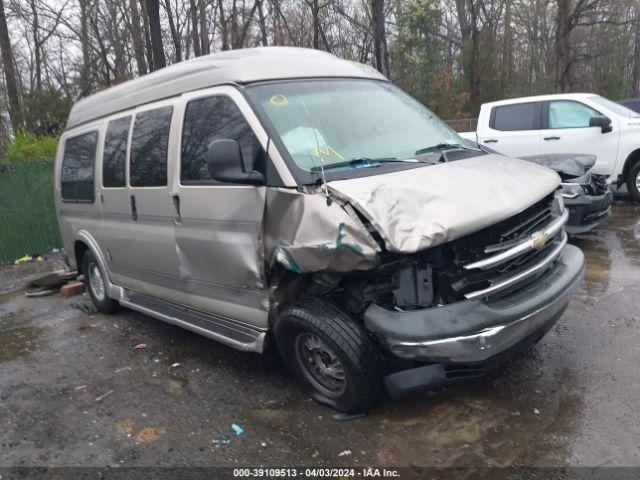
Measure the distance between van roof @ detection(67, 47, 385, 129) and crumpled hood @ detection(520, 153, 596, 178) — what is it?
3.02m

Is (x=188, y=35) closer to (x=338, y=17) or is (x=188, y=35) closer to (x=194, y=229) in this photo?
(x=338, y=17)

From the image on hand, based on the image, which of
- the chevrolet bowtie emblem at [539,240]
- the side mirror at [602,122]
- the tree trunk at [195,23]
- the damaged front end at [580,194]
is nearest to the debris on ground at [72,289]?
the chevrolet bowtie emblem at [539,240]

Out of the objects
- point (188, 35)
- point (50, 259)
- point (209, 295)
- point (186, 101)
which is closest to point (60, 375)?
point (209, 295)

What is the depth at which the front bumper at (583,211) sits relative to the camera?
641cm

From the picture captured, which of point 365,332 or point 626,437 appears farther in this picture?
point 365,332

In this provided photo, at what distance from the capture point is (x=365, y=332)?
10.6 feet

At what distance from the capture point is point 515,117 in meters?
9.83

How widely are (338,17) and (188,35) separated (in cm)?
673

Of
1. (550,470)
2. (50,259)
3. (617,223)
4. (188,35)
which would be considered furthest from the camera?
(188,35)

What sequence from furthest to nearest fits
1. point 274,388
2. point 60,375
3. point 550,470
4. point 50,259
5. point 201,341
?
point 50,259 < point 201,341 < point 60,375 < point 274,388 < point 550,470

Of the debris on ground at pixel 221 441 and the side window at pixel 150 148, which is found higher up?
the side window at pixel 150 148

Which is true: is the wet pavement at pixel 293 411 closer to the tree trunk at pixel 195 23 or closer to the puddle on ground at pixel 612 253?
the puddle on ground at pixel 612 253

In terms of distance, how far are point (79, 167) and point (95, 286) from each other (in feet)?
4.45

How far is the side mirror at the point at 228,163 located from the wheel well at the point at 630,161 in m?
7.69
